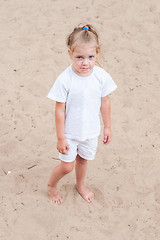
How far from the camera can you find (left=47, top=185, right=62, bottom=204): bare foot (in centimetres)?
286

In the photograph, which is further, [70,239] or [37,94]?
[37,94]

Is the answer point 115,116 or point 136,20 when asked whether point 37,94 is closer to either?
point 115,116

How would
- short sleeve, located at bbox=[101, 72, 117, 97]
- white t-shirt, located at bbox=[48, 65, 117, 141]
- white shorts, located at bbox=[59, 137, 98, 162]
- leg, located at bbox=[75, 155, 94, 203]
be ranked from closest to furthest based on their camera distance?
white t-shirt, located at bbox=[48, 65, 117, 141], short sleeve, located at bbox=[101, 72, 117, 97], white shorts, located at bbox=[59, 137, 98, 162], leg, located at bbox=[75, 155, 94, 203]

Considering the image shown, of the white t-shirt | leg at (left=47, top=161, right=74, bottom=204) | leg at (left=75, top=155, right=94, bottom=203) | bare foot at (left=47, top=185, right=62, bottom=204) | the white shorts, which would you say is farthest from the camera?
bare foot at (left=47, top=185, right=62, bottom=204)

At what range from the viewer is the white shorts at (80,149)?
2367 millimetres

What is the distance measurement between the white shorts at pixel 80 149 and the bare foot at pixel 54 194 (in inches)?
21.7

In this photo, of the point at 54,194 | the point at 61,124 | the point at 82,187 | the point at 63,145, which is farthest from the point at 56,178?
the point at 61,124

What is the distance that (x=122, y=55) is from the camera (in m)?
4.77

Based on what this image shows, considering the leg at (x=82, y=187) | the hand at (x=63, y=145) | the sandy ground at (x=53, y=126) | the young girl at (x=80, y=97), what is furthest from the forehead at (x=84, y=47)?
the sandy ground at (x=53, y=126)

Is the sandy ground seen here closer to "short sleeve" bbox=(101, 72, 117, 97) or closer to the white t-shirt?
the white t-shirt

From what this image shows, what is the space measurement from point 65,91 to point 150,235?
1.52 meters

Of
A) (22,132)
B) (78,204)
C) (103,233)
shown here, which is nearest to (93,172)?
(78,204)

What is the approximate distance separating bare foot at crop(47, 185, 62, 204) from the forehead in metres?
1.37

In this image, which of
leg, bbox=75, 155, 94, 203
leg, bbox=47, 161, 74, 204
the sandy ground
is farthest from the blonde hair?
the sandy ground
